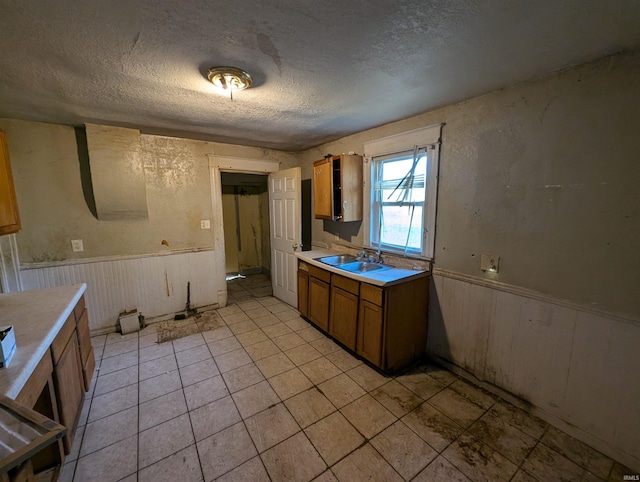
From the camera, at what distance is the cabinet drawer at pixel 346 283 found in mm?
2387

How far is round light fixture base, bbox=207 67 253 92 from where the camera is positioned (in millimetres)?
1552

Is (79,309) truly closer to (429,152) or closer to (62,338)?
(62,338)

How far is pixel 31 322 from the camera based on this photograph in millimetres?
1453

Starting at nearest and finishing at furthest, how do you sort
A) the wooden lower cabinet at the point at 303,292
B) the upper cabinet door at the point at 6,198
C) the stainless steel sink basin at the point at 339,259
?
the upper cabinet door at the point at 6,198, the stainless steel sink basin at the point at 339,259, the wooden lower cabinet at the point at 303,292

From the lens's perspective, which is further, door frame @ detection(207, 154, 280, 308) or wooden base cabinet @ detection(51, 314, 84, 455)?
door frame @ detection(207, 154, 280, 308)

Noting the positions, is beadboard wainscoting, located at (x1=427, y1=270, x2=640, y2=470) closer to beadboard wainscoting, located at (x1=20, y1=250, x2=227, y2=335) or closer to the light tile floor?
the light tile floor

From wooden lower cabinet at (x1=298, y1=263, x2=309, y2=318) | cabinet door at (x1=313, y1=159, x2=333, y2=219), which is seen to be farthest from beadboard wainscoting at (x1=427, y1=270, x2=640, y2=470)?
wooden lower cabinet at (x1=298, y1=263, x2=309, y2=318)

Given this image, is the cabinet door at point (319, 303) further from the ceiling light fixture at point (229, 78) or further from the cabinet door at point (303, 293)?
the ceiling light fixture at point (229, 78)

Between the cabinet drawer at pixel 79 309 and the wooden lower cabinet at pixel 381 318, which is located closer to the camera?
the cabinet drawer at pixel 79 309

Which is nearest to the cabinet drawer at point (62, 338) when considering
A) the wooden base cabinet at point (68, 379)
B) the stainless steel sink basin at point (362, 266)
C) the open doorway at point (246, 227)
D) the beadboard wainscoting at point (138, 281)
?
the wooden base cabinet at point (68, 379)

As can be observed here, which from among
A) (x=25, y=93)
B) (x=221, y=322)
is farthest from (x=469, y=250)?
(x=25, y=93)

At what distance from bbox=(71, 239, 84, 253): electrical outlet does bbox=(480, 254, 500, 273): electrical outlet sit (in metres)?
3.95

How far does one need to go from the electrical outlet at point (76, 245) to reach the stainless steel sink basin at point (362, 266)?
283 cm

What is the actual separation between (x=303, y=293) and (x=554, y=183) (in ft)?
8.28
